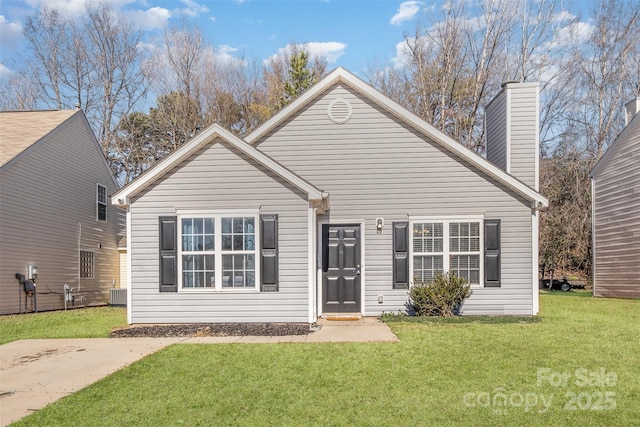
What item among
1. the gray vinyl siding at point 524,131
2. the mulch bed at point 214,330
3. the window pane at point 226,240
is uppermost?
the gray vinyl siding at point 524,131

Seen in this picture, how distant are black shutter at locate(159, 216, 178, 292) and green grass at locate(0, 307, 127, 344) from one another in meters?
1.33

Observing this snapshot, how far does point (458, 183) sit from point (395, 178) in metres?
1.33

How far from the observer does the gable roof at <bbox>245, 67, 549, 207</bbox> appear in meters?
9.55

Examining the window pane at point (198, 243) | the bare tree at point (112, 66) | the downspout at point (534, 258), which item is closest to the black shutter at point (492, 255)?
the downspout at point (534, 258)

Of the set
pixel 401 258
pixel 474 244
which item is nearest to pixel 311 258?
pixel 401 258

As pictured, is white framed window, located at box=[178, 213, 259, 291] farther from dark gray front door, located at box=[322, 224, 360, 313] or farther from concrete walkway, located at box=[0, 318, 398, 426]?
dark gray front door, located at box=[322, 224, 360, 313]

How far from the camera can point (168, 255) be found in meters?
8.75

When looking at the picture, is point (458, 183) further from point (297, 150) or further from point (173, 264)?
point (173, 264)

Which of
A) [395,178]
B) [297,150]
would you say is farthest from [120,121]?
[395,178]

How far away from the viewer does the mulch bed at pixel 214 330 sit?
775 centimetres

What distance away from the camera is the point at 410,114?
32.2ft

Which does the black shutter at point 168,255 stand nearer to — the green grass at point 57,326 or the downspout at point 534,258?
the green grass at point 57,326

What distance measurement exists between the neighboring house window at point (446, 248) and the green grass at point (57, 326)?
6213mm

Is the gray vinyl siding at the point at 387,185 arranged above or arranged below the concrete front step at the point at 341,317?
above
